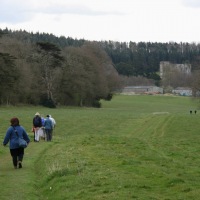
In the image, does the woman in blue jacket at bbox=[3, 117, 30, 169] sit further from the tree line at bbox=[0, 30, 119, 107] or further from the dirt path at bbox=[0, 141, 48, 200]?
the tree line at bbox=[0, 30, 119, 107]

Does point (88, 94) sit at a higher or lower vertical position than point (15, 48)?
A: lower

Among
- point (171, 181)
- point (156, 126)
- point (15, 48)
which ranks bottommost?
point (156, 126)

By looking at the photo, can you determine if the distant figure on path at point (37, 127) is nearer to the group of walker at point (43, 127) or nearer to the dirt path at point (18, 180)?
the group of walker at point (43, 127)

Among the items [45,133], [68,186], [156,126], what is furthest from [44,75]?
[68,186]

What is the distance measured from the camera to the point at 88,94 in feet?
325

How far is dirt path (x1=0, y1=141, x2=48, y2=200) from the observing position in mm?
11789

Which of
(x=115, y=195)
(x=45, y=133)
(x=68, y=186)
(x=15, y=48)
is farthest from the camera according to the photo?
(x=15, y=48)

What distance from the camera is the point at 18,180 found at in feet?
45.8

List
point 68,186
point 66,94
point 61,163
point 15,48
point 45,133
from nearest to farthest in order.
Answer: point 68,186 < point 61,163 < point 45,133 < point 15,48 < point 66,94

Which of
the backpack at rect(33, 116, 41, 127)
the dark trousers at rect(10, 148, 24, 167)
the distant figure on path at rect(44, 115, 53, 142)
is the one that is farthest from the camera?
the backpack at rect(33, 116, 41, 127)

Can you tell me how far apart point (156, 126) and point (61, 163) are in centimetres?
3332

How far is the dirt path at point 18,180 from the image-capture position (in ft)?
38.7

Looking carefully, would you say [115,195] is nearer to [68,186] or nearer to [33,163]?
[68,186]

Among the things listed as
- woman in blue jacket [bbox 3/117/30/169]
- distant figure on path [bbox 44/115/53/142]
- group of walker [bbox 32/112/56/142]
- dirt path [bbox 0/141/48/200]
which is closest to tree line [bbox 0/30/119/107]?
group of walker [bbox 32/112/56/142]
